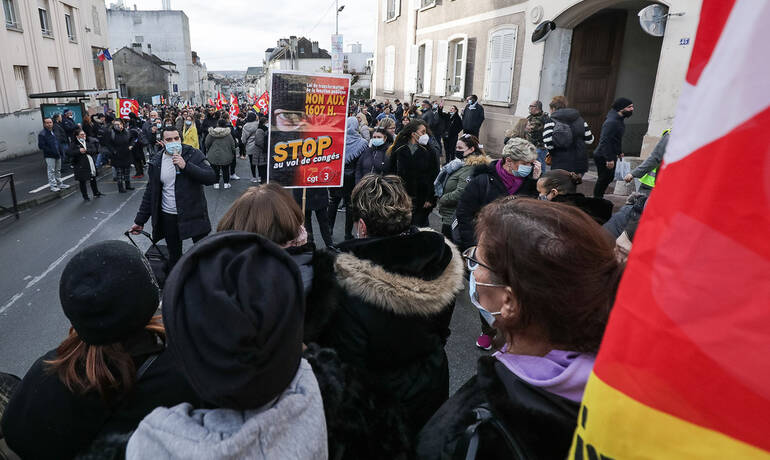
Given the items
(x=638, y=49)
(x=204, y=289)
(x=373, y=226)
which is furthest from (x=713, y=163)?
(x=638, y=49)

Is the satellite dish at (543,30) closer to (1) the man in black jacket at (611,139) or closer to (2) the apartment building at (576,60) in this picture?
(2) the apartment building at (576,60)

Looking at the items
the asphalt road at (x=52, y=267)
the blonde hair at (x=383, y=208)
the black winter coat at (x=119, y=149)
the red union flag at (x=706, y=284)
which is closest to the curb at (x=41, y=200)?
the asphalt road at (x=52, y=267)

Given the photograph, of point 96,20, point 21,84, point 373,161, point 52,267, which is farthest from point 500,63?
point 96,20

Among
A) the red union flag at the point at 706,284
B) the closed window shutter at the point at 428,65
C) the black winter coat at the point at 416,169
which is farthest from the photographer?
the closed window shutter at the point at 428,65

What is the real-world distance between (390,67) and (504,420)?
2558 centimetres

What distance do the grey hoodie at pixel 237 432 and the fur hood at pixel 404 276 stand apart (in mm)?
866

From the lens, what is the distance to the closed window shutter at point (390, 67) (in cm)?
2450

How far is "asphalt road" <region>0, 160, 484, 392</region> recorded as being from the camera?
4262 millimetres

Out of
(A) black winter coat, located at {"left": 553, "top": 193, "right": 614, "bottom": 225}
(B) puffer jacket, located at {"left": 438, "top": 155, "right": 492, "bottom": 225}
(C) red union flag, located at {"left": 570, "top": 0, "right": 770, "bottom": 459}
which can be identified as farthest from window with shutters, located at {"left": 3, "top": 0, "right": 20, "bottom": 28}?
(C) red union flag, located at {"left": 570, "top": 0, "right": 770, "bottom": 459}

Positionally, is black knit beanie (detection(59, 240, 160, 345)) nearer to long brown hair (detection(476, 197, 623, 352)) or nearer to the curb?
long brown hair (detection(476, 197, 623, 352))

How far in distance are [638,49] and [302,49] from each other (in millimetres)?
65400

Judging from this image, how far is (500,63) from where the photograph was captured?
13.4m

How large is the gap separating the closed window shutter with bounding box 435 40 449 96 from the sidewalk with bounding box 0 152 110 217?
11.9 meters

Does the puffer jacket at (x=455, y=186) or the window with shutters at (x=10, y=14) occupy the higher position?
the window with shutters at (x=10, y=14)
